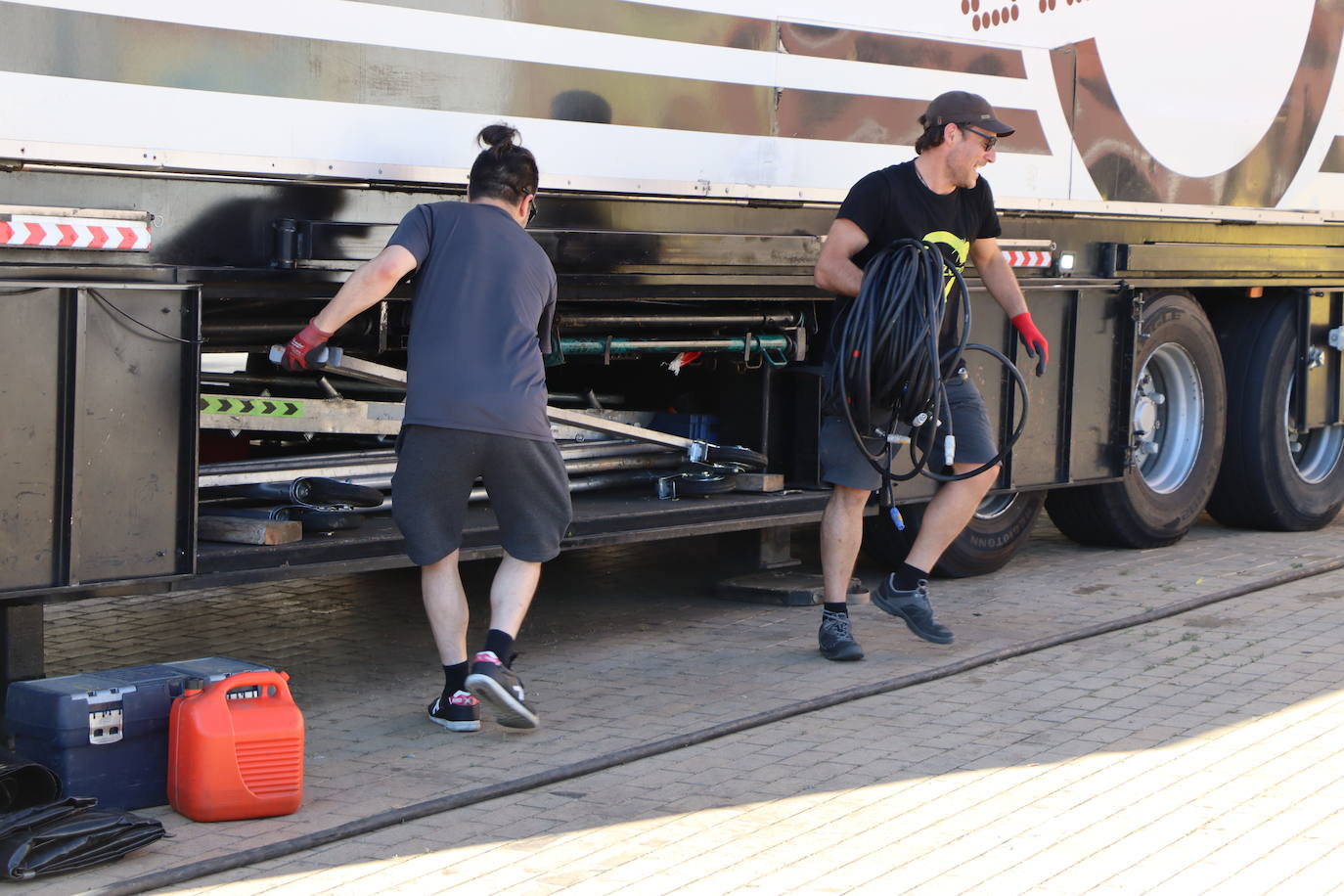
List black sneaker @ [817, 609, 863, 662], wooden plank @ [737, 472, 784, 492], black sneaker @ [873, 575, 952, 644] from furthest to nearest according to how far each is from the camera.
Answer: wooden plank @ [737, 472, 784, 492], black sneaker @ [873, 575, 952, 644], black sneaker @ [817, 609, 863, 662]

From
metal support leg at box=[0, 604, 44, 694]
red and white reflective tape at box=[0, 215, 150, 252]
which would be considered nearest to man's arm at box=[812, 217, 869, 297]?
red and white reflective tape at box=[0, 215, 150, 252]

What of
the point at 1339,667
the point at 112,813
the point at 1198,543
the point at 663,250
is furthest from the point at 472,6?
the point at 1198,543

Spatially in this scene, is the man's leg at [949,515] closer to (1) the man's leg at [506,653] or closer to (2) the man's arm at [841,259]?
(2) the man's arm at [841,259]

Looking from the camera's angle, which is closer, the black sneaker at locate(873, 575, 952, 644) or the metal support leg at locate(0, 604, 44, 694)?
the metal support leg at locate(0, 604, 44, 694)

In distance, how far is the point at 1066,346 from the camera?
8000 millimetres

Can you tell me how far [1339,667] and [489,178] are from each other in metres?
3.40

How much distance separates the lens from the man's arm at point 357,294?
4.88m

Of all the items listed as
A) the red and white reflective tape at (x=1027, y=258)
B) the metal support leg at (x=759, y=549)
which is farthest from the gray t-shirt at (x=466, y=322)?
the red and white reflective tape at (x=1027, y=258)

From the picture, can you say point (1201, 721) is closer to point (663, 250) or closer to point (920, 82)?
point (663, 250)

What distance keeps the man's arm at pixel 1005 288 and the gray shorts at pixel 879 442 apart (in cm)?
27

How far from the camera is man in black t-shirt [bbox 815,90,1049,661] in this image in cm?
605

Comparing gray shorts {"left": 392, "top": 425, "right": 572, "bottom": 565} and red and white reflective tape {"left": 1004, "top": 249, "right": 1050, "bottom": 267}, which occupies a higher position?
red and white reflective tape {"left": 1004, "top": 249, "right": 1050, "bottom": 267}

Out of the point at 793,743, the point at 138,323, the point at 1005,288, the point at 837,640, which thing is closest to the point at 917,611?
the point at 837,640

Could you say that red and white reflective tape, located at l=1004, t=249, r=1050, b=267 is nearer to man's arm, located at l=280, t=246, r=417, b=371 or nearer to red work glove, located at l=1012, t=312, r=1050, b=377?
red work glove, located at l=1012, t=312, r=1050, b=377
